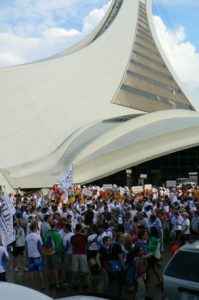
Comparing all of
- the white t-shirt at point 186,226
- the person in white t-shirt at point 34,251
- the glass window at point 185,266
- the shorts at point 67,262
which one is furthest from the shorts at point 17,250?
the glass window at point 185,266

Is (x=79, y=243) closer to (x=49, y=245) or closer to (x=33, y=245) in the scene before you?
(x=49, y=245)

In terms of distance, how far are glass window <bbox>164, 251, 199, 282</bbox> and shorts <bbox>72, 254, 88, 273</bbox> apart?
9.38 feet

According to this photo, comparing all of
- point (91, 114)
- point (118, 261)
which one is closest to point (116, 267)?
point (118, 261)

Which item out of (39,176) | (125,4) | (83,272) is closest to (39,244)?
(83,272)

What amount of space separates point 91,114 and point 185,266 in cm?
3315

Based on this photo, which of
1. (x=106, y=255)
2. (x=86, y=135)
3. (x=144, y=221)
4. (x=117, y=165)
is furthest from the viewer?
(x=86, y=135)

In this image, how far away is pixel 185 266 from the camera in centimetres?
628

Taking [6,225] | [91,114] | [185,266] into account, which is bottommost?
[185,266]

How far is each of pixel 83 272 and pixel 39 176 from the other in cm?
1924

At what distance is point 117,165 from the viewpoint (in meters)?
29.9

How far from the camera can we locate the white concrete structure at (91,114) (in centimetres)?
2983

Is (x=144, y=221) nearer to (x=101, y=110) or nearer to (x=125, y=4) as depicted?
(x=101, y=110)

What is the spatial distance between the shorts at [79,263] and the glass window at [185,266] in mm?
2859

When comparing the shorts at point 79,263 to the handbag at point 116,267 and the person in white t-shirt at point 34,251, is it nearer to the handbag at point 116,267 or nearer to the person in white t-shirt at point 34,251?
the person in white t-shirt at point 34,251
